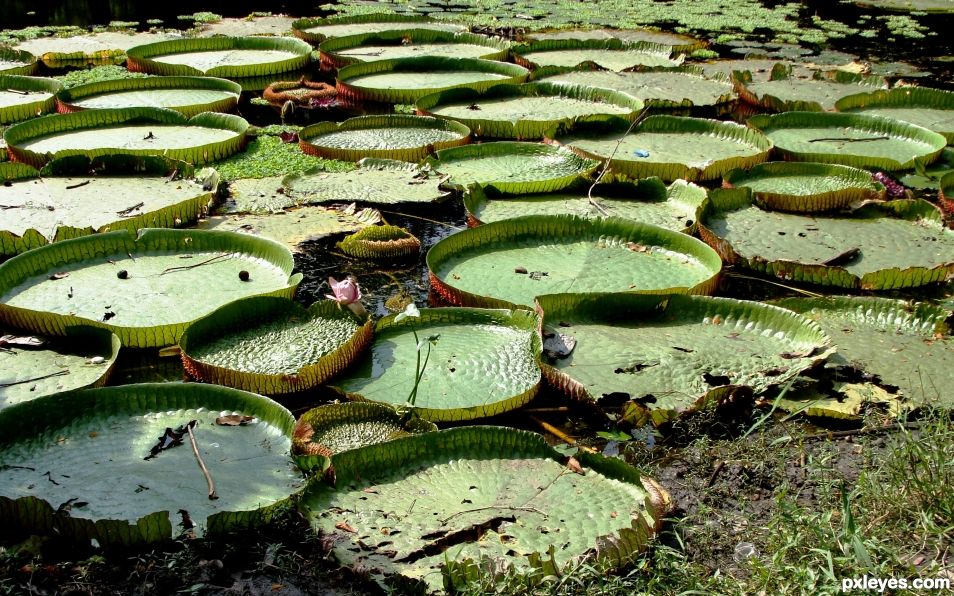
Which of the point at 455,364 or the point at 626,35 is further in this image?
the point at 626,35

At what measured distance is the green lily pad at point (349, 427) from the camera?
137 inches

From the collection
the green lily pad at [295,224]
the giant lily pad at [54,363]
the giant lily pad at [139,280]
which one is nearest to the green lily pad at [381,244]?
the green lily pad at [295,224]

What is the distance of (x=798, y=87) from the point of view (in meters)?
8.95

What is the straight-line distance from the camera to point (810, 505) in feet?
11.3

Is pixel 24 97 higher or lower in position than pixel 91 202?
higher

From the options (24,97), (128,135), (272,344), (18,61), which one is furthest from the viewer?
(18,61)

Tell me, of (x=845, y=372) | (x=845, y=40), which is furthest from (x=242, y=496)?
A: (x=845, y=40)

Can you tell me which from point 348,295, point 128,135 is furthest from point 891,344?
point 128,135

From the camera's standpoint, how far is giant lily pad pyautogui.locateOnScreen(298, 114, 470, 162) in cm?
689

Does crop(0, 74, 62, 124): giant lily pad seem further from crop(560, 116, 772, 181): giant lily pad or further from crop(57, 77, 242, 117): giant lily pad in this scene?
crop(560, 116, 772, 181): giant lily pad

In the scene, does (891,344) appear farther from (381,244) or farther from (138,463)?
(138,463)

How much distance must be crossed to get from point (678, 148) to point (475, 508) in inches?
180

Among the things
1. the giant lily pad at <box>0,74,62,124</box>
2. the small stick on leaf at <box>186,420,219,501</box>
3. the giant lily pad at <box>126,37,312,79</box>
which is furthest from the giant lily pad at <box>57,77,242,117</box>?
the small stick on leaf at <box>186,420,219,501</box>

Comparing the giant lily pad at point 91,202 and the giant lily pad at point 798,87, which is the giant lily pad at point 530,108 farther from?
the giant lily pad at point 91,202
